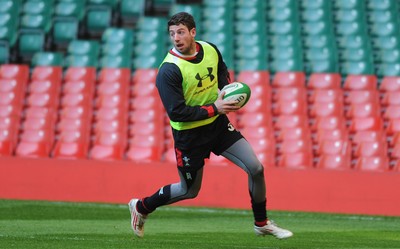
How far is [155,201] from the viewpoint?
29.0 ft

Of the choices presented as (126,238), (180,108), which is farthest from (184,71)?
(126,238)

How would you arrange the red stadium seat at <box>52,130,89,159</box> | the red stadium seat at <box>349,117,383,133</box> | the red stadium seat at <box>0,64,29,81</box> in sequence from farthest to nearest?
the red stadium seat at <box>0,64,29,81</box>, the red stadium seat at <box>349,117,383,133</box>, the red stadium seat at <box>52,130,89,159</box>

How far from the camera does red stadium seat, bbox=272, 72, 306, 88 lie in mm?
17062

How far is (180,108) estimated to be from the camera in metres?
8.21

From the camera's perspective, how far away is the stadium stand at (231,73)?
15672 millimetres

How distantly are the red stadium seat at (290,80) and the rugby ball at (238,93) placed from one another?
883 cm

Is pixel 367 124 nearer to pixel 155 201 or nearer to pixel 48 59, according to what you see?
pixel 48 59

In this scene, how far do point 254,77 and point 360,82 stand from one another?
1.87 meters

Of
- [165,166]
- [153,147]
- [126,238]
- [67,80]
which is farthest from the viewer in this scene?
[67,80]

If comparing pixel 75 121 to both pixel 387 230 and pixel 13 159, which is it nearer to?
pixel 13 159

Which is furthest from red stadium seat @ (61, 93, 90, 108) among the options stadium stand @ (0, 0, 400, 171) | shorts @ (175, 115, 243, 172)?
shorts @ (175, 115, 243, 172)

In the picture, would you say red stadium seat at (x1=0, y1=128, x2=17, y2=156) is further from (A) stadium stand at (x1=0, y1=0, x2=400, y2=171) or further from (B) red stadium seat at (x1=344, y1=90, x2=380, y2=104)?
(B) red stadium seat at (x1=344, y1=90, x2=380, y2=104)

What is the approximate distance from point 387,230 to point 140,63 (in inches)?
301

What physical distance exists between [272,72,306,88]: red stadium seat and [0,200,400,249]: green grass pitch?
3916 mm
